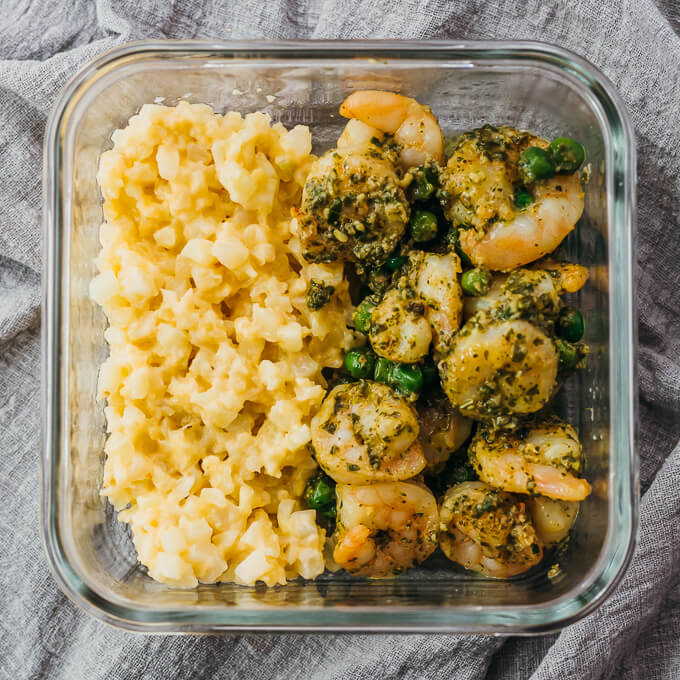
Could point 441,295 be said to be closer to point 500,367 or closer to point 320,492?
point 500,367

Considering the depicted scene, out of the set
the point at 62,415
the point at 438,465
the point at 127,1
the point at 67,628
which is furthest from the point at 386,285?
the point at 67,628

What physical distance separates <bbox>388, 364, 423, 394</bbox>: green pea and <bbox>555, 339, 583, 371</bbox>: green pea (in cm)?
37

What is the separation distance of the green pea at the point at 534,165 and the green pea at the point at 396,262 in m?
0.38

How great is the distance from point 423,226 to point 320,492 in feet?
2.59

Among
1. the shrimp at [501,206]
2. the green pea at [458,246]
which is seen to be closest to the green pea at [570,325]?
the shrimp at [501,206]

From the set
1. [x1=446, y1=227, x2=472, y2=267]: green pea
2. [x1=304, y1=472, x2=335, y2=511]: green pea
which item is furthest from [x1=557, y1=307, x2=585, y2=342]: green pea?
[x1=304, y1=472, x2=335, y2=511]: green pea

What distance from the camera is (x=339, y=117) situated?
2.28m

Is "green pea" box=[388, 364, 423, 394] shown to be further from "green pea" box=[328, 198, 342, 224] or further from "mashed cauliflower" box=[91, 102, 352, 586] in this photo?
"green pea" box=[328, 198, 342, 224]

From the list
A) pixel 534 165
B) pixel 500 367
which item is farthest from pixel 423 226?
pixel 500 367

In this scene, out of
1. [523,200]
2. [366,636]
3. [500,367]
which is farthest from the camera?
[366,636]

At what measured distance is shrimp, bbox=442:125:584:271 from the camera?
6.31 feet

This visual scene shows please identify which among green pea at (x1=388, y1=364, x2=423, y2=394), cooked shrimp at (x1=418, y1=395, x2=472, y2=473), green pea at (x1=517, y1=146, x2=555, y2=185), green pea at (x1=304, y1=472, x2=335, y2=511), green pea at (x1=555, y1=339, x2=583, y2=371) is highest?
green pea at (x1=517, y1=146, x2=555, y2=185)

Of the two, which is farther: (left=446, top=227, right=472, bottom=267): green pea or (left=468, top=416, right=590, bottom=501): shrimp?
(left=446, top=227, right=472, bottom=267): green pea

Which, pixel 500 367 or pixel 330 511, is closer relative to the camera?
pixel 500 367
